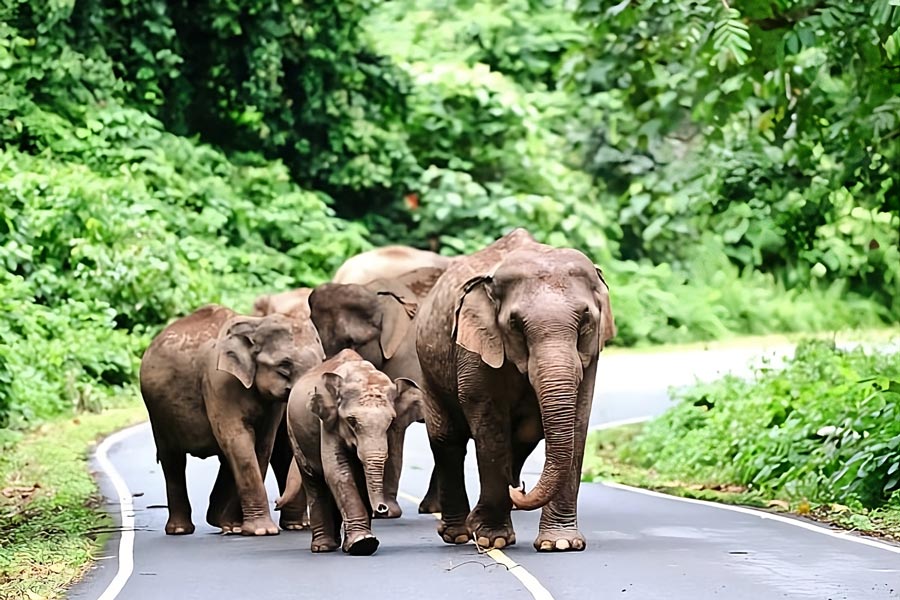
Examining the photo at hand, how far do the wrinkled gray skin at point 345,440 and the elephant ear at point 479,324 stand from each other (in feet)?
2.64

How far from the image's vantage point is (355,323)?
1831 cm

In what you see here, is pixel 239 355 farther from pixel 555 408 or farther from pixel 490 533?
pixel 555 408

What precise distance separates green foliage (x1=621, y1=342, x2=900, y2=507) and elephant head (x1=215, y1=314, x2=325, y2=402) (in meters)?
5.01

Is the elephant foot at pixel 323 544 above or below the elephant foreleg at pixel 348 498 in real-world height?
below

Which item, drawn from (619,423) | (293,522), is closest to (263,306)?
(293,522)

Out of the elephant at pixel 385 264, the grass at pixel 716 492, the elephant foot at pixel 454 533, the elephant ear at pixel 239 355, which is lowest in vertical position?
the grass at pixel 716 492

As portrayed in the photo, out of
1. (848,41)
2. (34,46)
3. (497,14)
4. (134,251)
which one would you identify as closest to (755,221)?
(848,41)

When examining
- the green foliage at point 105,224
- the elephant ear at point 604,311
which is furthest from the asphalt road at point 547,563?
the green foliage at point 105,224

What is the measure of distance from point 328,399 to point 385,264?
8.25 meters

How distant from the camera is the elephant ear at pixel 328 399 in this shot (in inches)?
542

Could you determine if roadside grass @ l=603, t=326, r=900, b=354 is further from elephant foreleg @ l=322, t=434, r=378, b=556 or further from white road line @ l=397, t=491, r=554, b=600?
white road line @ l=397, t=491, r=554, b=600

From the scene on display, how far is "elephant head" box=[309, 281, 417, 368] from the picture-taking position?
1823 centimetres

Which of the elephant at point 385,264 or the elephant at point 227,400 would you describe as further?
the elephant at point 385,264

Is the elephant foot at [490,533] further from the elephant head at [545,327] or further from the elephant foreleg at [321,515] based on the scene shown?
the elephant foreleg at [321,515]
